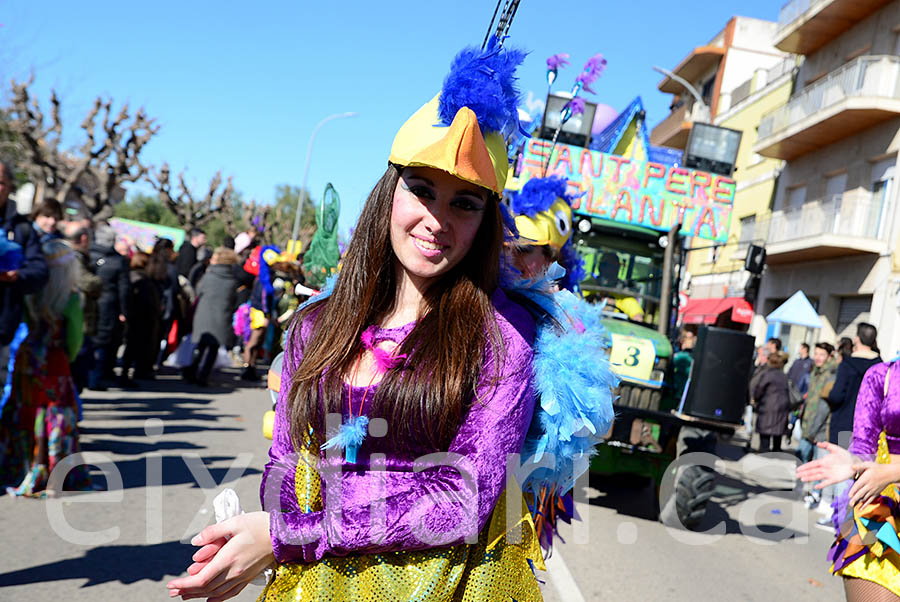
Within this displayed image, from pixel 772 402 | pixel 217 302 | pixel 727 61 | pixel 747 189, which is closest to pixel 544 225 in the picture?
pixel 217 302

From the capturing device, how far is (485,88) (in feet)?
5.50

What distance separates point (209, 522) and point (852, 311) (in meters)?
17.6

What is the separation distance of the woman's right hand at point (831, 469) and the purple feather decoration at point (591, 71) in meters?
2.39

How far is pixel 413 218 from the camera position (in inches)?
66.9

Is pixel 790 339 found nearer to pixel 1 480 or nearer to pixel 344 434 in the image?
pixel 1 480

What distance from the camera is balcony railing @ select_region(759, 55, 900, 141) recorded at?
1759 centimetres

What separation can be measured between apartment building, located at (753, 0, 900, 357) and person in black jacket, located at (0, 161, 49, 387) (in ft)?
52.2

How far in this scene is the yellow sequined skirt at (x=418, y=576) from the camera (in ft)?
5.02

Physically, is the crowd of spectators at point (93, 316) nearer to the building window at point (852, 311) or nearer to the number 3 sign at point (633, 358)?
the number 3 sign at point (633, 358)

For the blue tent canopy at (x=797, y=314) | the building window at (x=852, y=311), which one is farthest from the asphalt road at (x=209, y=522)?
the building window at (x=852, y=311)

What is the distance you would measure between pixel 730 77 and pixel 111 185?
23.7 metres

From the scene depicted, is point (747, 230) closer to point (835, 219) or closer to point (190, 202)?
point (835, 219)

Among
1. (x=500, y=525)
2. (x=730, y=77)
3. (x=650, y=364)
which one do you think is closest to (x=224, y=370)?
(x=650, y=364)

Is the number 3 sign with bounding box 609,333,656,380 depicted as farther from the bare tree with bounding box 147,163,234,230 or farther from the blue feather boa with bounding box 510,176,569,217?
the bare tree with bounding box 147,163,234,230
